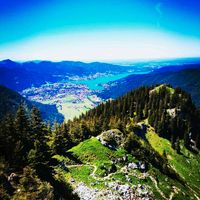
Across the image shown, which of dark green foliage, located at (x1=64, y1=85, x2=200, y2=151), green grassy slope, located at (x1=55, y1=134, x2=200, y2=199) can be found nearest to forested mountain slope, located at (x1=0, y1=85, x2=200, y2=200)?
green grassy slope, located at (x1=55, y1=134, x2=200, y2=199)

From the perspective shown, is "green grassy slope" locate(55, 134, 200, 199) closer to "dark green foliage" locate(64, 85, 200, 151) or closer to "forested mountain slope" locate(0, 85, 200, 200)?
"forested mountain slope" locate(0, 85, 200, 200)

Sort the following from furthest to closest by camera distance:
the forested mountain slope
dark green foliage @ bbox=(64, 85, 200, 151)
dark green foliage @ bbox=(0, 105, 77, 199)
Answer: dark green foliage @ bbox=(64, 85, 200, 151) < the forested mountain slope < dark green foliage @ bbox=(0, 105, 77, 199)

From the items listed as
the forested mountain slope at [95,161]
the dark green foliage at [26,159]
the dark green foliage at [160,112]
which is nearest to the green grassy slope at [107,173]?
the forested mountain slope at [95,161]

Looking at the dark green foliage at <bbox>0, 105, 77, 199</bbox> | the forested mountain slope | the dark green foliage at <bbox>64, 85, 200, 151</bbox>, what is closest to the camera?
the dark green foliage at <bbox>0, 105, 77, 199</bbox>

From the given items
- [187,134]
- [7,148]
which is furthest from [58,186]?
[187,134]

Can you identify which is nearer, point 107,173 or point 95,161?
point 107,173

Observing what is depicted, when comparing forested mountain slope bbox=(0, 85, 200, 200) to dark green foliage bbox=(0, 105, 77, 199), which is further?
forested mountain slope bbox=(0, 85, 200, 200)

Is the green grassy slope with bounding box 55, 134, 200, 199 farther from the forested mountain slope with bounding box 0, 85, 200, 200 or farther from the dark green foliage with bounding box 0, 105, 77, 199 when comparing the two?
the dark green foliage with bounding box 0, 105, 77, 199

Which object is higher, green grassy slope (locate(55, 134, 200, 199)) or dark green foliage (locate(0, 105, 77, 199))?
dark green foliage (locate(0, 105, 77, 199))

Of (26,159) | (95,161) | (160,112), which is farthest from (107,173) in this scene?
(160,112)

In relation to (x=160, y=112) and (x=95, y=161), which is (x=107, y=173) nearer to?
(x=95, y=161)

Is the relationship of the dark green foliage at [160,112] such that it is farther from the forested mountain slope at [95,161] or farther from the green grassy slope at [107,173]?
the green grassy slope at [107,173]
